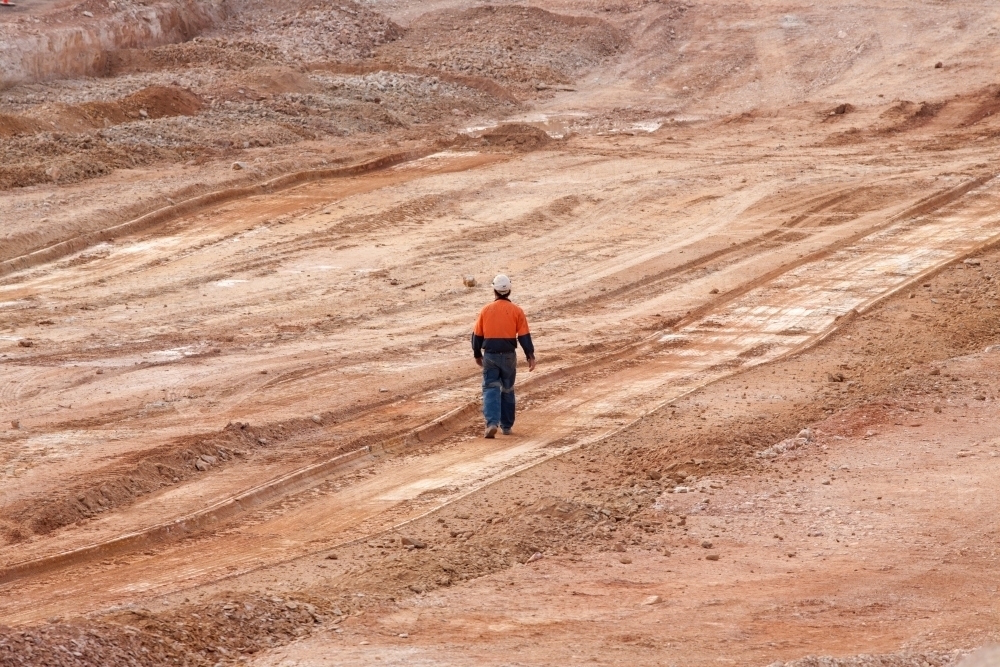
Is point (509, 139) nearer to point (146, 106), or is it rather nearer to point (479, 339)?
point (146, 106)

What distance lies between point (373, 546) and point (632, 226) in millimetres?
13367

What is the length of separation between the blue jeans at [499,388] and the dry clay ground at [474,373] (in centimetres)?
24

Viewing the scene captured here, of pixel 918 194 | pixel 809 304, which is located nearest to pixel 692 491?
pixel 809 304

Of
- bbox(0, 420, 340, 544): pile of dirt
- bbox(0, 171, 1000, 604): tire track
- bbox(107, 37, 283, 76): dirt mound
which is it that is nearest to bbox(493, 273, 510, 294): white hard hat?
bbox(0, 171, 1000, 604): tire track

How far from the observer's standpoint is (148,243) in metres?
20.4

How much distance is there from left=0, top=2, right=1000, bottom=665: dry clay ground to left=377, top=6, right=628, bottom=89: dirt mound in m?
1.69

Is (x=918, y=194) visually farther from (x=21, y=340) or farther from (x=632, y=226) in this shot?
(x=21, y=340)

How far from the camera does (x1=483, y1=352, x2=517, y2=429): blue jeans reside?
40.2 feet

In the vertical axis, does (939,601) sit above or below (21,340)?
below

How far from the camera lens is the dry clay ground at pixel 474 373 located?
28.2 feet

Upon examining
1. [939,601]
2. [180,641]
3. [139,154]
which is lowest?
[939,601]

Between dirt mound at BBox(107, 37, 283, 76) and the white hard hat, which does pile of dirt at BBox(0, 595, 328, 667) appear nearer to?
the white hard hat

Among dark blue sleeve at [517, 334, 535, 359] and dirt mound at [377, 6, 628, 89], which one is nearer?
dark blue sleeve at [517, 334, 535, 359]

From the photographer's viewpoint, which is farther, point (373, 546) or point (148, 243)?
point (148, 243)
